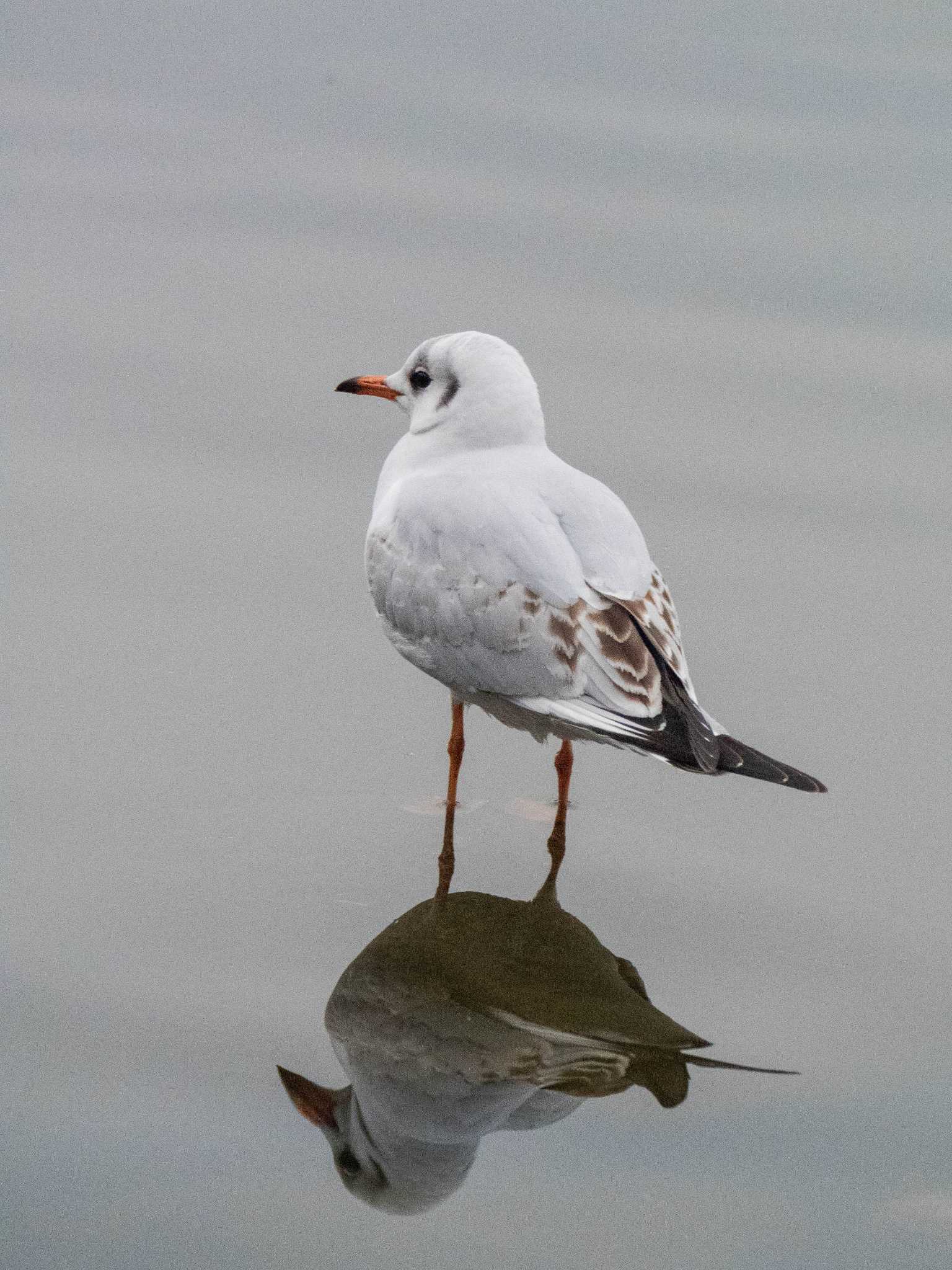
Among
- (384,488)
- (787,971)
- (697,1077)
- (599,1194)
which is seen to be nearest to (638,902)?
(787,971)

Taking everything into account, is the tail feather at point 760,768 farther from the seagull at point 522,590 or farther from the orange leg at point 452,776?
the orange leg at point 452,776

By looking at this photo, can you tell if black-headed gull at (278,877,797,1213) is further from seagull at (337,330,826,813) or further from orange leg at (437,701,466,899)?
seagull at (337,330,826,813)

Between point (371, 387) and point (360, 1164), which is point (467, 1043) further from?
point (371, 387)

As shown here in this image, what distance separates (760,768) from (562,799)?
75 cm

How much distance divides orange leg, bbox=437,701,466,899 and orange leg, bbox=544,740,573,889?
23cm

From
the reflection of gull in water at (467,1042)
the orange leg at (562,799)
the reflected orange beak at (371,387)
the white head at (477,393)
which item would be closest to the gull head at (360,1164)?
the reflection of gull in water at (467,1042)

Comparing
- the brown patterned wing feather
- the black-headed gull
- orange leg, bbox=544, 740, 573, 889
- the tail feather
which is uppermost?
the brown patterned wing feather

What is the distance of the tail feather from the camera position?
3.56 metres

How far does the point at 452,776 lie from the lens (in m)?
4.26

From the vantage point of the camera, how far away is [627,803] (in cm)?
434

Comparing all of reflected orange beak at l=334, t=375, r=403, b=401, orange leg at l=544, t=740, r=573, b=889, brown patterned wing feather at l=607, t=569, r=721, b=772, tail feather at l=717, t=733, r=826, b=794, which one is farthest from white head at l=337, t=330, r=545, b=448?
tail feather at l=717, t=733, r=826, b=794

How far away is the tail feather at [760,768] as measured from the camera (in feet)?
11.7

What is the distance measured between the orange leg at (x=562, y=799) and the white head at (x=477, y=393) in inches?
30.6

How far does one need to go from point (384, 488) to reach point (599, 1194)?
2145mm
